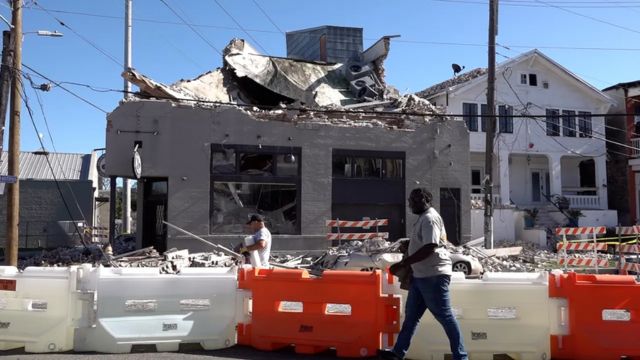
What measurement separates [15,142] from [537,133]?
22582 millimetres

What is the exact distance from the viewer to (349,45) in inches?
1107

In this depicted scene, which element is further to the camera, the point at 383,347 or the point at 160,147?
the point at 160,147

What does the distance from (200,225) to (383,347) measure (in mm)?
12589

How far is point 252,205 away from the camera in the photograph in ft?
61.1

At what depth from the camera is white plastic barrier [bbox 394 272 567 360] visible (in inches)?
233

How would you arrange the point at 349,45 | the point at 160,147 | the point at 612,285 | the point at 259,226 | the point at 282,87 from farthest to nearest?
the point at 349,45 → the point at 282,87 → the point at 160,147 → the point at 259,226 → the point at 612,285

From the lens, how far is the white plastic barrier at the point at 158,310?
6102 millimetres

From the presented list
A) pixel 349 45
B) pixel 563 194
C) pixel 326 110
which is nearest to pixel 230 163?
pixel 326 110

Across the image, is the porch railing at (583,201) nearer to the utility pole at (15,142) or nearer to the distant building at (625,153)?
the distant building at (625,153)

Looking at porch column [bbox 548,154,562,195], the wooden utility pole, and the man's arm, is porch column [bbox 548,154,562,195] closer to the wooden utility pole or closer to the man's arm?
the man's arm

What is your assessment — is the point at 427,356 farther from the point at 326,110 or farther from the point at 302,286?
the point at 326,110

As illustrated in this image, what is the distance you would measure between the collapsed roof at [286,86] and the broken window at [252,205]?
112 inches

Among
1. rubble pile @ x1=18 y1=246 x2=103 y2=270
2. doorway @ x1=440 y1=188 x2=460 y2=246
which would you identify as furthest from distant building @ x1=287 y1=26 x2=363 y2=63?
rubble pile @ x1=18 y1=246 x2=103 y2=270

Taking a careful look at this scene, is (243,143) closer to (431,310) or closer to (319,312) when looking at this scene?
(319,312)
